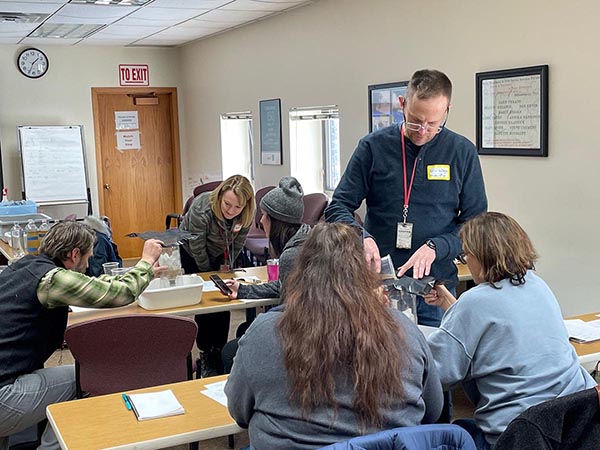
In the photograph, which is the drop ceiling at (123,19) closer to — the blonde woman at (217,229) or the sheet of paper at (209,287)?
the blonde woman at (217,229)

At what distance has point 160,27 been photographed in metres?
7.18

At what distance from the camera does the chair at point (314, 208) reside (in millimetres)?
5820

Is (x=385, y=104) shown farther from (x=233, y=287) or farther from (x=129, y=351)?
(x=129, y=351)

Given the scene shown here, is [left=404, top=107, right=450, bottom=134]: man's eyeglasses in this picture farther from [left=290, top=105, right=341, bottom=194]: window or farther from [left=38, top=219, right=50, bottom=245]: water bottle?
[left=290, top=105, right=341, bottom=194]: window

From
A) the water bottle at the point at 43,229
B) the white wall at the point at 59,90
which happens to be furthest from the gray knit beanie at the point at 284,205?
the white wall at the point at 59,90

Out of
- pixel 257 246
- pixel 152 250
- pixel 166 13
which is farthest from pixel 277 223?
pixel 166 13

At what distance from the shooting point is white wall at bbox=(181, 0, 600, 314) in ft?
12.3

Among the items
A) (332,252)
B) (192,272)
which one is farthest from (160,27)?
(332,252)

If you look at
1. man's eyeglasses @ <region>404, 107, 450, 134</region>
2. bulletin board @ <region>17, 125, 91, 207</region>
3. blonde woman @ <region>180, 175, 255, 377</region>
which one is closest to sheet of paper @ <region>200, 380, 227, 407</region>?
man's eyeglasses @ <region>404, 107, 450, 134</region>

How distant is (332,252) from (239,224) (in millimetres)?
2526

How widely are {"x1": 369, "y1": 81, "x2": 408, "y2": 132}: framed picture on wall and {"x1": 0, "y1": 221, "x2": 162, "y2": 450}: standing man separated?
9.19 feet

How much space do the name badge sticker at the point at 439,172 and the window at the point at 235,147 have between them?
18.1ft

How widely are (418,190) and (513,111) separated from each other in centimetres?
186

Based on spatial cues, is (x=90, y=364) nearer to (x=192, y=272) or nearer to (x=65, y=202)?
(x=192, y=272)
